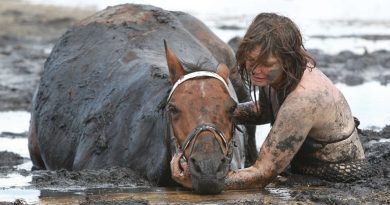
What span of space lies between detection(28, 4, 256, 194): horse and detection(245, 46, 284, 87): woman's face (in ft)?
0.74

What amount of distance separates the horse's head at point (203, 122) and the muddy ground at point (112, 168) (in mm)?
194

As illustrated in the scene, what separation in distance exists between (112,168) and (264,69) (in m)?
1.71

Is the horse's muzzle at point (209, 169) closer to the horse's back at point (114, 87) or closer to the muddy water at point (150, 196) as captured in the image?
the muddy water at point (150, 196)

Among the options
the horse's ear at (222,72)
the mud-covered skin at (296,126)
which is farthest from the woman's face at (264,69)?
the horse's ear at (222,72)

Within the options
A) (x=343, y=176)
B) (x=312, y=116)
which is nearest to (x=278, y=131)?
(x=312, y=116)

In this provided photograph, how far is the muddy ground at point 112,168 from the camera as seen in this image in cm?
657

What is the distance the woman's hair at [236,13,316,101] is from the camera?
22.4ft

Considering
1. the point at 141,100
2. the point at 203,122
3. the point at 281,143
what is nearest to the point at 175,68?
the point at 203,122

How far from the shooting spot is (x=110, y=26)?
33.9 ft

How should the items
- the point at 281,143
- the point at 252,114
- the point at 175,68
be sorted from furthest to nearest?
the point at 252,114 < the point at 175,68 < the point at 281,143

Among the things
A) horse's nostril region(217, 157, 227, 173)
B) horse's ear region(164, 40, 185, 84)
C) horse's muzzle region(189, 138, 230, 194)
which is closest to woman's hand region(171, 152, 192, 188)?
horse's muzzle region(189, 138, 230, 194)

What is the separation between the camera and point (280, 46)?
683 cm

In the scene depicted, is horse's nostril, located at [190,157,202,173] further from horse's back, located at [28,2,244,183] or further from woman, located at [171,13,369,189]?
horse's back, located at [28,2,244,183]

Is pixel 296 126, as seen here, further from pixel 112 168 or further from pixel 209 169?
pixel 112 168
